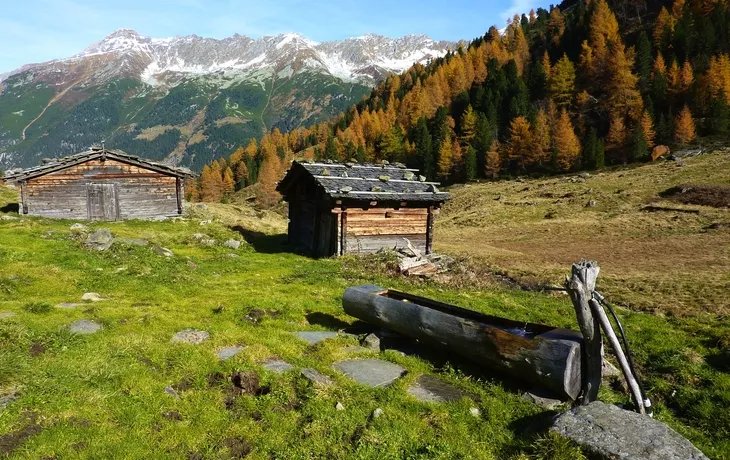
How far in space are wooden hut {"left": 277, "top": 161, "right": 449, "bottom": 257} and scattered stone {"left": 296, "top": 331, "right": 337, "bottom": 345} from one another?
12.0m

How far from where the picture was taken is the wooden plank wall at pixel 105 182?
30719 millimetres

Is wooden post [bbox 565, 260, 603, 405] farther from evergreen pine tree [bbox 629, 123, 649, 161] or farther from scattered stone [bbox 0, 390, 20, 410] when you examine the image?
evergreen pine tree [bbox 629, 123, 649, 161]

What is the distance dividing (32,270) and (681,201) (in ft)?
170

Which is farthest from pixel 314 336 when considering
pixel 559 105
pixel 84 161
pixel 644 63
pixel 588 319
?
pixel 644 63

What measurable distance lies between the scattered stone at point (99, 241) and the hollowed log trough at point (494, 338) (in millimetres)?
13899

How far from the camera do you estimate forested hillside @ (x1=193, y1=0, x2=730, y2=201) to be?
79.2 meters

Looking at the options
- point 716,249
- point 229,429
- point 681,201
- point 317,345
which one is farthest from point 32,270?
point 681,201

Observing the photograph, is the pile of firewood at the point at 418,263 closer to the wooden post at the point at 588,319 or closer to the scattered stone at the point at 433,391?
the scattered stone at the point at 433,391

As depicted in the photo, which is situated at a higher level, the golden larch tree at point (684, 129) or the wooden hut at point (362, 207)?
the golden larch tree at point (684, 129)

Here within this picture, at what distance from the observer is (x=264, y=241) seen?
2906 cm

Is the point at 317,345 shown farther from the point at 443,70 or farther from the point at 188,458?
Result: the point at 443,70

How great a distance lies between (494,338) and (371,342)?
2.97m

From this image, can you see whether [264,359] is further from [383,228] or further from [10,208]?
[10,208]

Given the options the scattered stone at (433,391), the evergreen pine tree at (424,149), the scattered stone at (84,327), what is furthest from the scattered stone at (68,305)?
the evergreen pine tree at (424,149)
